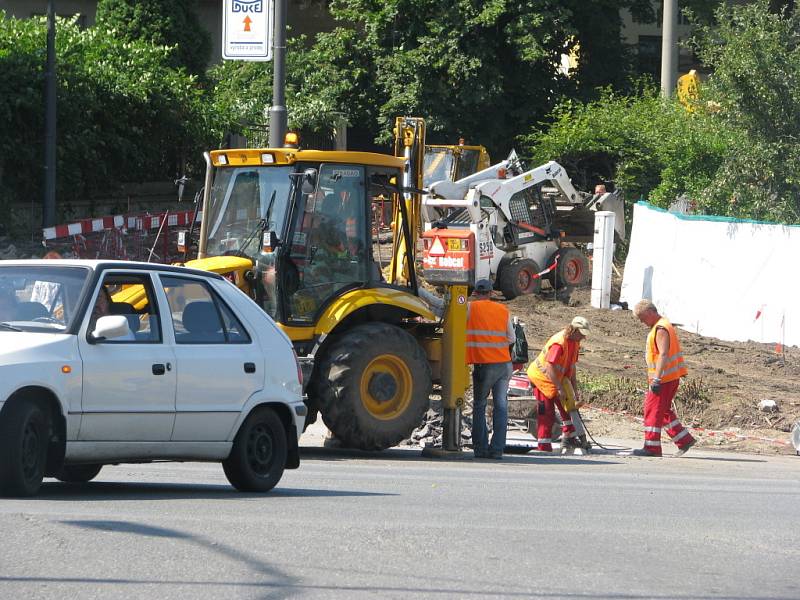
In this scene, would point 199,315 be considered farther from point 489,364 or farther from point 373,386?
point 489,364

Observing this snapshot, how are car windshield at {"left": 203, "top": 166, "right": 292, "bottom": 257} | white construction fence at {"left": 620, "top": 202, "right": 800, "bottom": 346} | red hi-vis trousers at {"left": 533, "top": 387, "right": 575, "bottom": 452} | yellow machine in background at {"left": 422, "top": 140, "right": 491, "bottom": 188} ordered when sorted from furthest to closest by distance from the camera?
yellow machine in background at {"left": 422, "top": 140, "right": 491, "bottom": 188}
white construction fence at {"left": 620, "top": 202, "right": 800, "bottom": 346}
red hi-vis trousers at {"left": 533, "top": 387, "right": 575, "bottom": 452}
car windshield at {"left": 203, "top": 166, "right": 292, "bottom": 257}

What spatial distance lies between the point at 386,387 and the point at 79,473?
413 centimetres

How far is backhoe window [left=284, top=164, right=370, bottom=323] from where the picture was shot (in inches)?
509

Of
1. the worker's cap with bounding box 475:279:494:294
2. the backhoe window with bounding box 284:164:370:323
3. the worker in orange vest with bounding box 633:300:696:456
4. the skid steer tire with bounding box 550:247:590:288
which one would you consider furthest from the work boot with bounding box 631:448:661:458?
the skid steer tire with bounding box 550:247:590:288

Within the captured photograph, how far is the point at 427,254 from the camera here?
47.9 ft

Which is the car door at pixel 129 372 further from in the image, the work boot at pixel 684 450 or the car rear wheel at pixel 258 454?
the work boot at pixel 684 450

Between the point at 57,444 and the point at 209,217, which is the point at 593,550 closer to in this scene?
the point at 57,444

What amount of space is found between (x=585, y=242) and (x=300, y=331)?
15.9 metres

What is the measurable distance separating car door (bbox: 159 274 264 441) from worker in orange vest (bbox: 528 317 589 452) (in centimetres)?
579

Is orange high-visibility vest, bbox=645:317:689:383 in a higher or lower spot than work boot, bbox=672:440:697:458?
higher

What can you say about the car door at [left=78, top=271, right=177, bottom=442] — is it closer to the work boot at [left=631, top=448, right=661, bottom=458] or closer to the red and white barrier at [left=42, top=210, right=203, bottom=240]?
the work boot at [left=631, top=448, right=661, bottom=458]

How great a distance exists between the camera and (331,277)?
13.2 metres

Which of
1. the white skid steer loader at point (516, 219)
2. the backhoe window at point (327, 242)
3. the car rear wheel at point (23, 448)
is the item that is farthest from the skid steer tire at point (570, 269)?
the car rear wheel at point (23, 448)

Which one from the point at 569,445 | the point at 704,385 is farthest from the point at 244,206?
the point at 704,385
